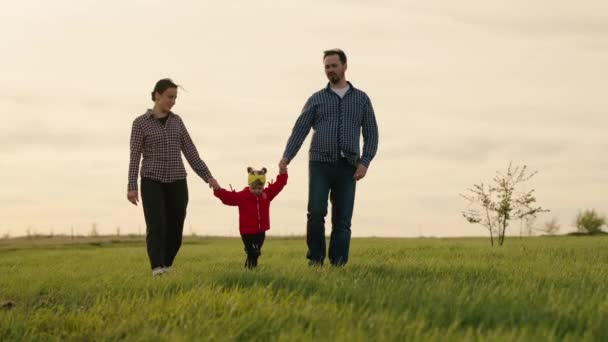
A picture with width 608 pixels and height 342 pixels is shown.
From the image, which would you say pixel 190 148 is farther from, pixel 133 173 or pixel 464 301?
pixel 464 301

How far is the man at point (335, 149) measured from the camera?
841 centimetres

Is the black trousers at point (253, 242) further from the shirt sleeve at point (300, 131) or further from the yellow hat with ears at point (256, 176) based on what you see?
the shirt sleeve at point (300, 131)

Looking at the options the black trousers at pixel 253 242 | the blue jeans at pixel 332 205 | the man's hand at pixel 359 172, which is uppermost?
the man's hand at pixel 359 172

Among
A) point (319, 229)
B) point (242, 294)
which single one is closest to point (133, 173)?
point (319, 229)

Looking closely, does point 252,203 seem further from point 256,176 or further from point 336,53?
point 336,53

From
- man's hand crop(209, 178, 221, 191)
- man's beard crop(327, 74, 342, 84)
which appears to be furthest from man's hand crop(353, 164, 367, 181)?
man's hand crop(209, 178, 221, 191)

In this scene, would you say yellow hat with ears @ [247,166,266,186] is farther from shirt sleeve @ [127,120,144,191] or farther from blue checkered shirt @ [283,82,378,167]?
shirt sleeve @ [127,120,144,191]

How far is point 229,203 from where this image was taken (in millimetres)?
8594

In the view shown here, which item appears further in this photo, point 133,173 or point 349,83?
point 349,83

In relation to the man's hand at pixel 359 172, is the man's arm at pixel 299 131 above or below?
above

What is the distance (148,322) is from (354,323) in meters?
1.42

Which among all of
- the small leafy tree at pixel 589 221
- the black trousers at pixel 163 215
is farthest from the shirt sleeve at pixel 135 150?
the small leafy tree at pixel 589 221

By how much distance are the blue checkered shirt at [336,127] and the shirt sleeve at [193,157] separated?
3.57ft

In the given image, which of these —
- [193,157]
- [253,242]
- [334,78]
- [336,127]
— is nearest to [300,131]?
[336,127]
